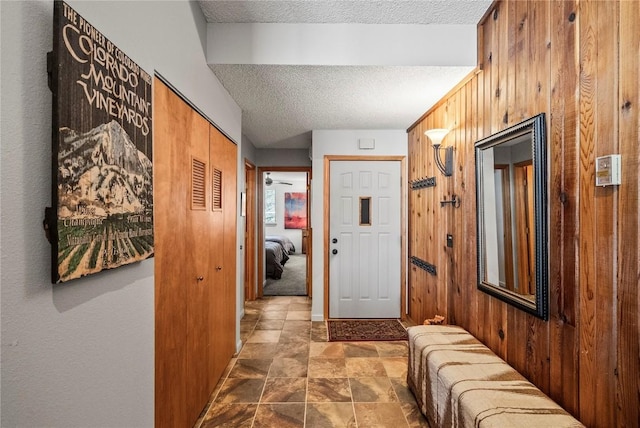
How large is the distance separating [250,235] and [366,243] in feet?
5.63

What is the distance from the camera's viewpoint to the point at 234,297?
280 cm

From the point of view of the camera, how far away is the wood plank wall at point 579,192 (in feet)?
3.58

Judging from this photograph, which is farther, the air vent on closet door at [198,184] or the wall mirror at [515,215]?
the air vent on closet door at [198,184]

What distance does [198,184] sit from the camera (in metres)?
1.96

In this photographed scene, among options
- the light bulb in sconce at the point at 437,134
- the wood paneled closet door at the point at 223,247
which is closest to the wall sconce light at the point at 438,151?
the light bulb in sconce at the point at 437,134

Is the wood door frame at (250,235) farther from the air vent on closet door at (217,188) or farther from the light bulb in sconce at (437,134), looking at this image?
the light bulb in sconce at (437,134)

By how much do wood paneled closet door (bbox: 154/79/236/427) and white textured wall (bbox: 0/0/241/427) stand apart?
183mm

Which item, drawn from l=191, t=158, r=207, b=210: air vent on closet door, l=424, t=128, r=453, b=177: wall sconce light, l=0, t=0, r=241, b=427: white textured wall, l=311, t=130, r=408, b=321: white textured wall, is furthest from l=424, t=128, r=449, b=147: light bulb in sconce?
l=0, t=0, r=241, b=427: white textured wall

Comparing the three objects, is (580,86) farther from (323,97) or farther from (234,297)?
(234,297)

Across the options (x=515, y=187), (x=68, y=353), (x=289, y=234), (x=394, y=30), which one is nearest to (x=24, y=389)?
(x=68, y=353)

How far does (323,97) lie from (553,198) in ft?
6.25

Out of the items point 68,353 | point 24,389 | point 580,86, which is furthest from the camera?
point 580,86

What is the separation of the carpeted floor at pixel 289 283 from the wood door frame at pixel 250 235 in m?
0.46

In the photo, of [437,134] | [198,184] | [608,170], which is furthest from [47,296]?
[437,134]
